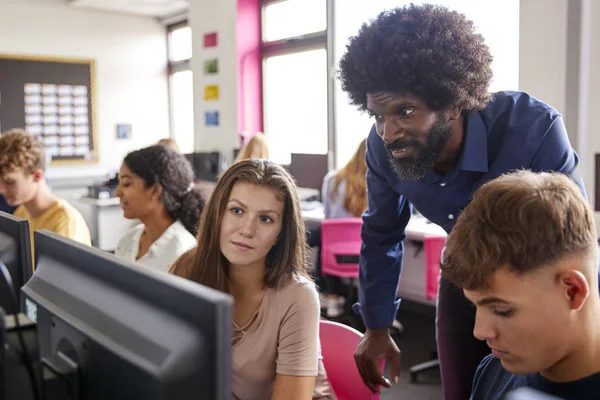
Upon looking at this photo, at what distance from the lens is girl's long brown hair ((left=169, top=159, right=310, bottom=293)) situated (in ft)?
4.67

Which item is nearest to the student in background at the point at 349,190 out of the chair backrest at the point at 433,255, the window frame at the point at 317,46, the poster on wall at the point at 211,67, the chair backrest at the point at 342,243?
the chair backrest at the point at 342,243

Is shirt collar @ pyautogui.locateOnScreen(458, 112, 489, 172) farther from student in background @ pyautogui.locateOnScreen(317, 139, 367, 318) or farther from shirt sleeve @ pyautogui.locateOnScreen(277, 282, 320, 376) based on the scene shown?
student in background @ pyautogui.locateOnScreen(317, 139, 367, 318)

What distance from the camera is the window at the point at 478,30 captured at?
146 cm

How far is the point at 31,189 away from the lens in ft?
6.87

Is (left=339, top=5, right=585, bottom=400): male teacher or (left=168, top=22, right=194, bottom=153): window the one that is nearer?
(left=339, top=5, right=585, bottom=400): male teacher

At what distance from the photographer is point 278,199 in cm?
144

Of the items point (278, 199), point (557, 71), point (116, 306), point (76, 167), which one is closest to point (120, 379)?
point (116, 306)

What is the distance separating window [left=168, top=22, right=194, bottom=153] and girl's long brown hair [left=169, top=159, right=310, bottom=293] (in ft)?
18.9

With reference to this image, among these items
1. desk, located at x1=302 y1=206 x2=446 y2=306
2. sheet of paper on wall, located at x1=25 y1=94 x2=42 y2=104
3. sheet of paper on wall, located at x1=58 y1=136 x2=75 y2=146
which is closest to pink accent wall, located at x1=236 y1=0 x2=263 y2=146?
desk, located at x1=302 y1=206 x2=446 y2=306

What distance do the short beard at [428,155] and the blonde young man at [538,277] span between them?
1.26 ft

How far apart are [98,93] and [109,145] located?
0.62 meters

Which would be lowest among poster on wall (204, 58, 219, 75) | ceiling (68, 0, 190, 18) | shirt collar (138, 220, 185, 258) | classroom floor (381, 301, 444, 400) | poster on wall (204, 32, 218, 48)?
classroom floor (381, 301, 444, 400)

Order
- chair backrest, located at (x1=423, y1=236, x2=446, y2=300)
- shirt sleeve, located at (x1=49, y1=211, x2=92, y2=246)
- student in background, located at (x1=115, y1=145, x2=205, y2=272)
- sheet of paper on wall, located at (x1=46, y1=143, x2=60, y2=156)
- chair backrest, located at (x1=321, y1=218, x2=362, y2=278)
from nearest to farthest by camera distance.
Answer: shirt sleeve, located at (x1=49, y1=211, x2=92, y2=246) → student in background, located at (x1=115, y1=145, x2=205, y2=272) → chair backrest, located at (x1=423, y1=236, x2=446, y2=300) → chair backrest, located at (x1=321, y1=218, x2=362, y2=278) → sheet of paper on wall, located at (x1=46, y1=143, x2=60, y2=156)

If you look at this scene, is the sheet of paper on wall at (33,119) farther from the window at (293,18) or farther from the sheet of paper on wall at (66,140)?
the window at (293,18)
